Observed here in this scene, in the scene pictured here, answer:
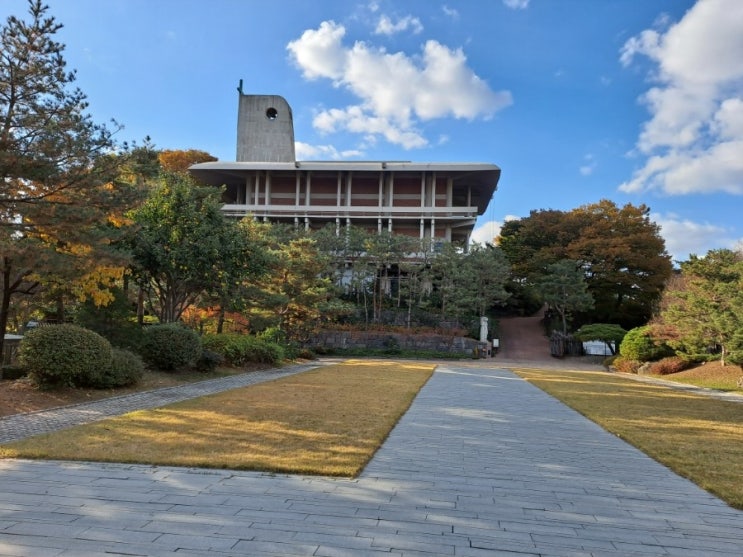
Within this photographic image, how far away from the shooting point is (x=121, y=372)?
11.4 meters

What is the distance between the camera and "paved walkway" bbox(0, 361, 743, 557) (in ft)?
11.4

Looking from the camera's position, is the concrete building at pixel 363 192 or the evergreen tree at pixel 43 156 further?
the concrete building at pixel 363 192

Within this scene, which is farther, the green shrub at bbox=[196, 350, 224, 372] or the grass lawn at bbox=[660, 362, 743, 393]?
the grass lawn at bbox=[660, 362, 743, 393]

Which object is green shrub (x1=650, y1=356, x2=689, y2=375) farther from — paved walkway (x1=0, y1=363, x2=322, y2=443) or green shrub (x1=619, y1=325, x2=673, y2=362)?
paved walkway (x1=0, y1=363, x2=322, y2=443)

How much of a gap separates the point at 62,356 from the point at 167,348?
4.07 m

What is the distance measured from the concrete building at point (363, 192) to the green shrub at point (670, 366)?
73.0 feet

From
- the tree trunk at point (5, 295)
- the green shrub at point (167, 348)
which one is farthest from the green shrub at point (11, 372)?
the green shrub at point (167, 348)

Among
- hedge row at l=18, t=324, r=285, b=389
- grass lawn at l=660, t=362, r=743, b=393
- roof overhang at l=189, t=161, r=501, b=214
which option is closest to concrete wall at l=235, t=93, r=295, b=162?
roof overhang at l=189, t=161, r=501, b=214

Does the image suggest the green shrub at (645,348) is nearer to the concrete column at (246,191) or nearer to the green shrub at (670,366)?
the green shrub at (670,366)

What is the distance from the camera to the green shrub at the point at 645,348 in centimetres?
2466

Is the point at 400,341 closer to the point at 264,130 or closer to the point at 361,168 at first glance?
the point at 361,168

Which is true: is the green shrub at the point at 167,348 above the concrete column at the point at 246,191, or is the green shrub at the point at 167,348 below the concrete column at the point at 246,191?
below

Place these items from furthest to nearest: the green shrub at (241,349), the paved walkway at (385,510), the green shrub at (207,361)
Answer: the green shrub at (241,349)
the green shrub at (207,361)
the paved walkway at (385,510)

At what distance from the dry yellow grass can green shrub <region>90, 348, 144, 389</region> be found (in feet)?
6.95
